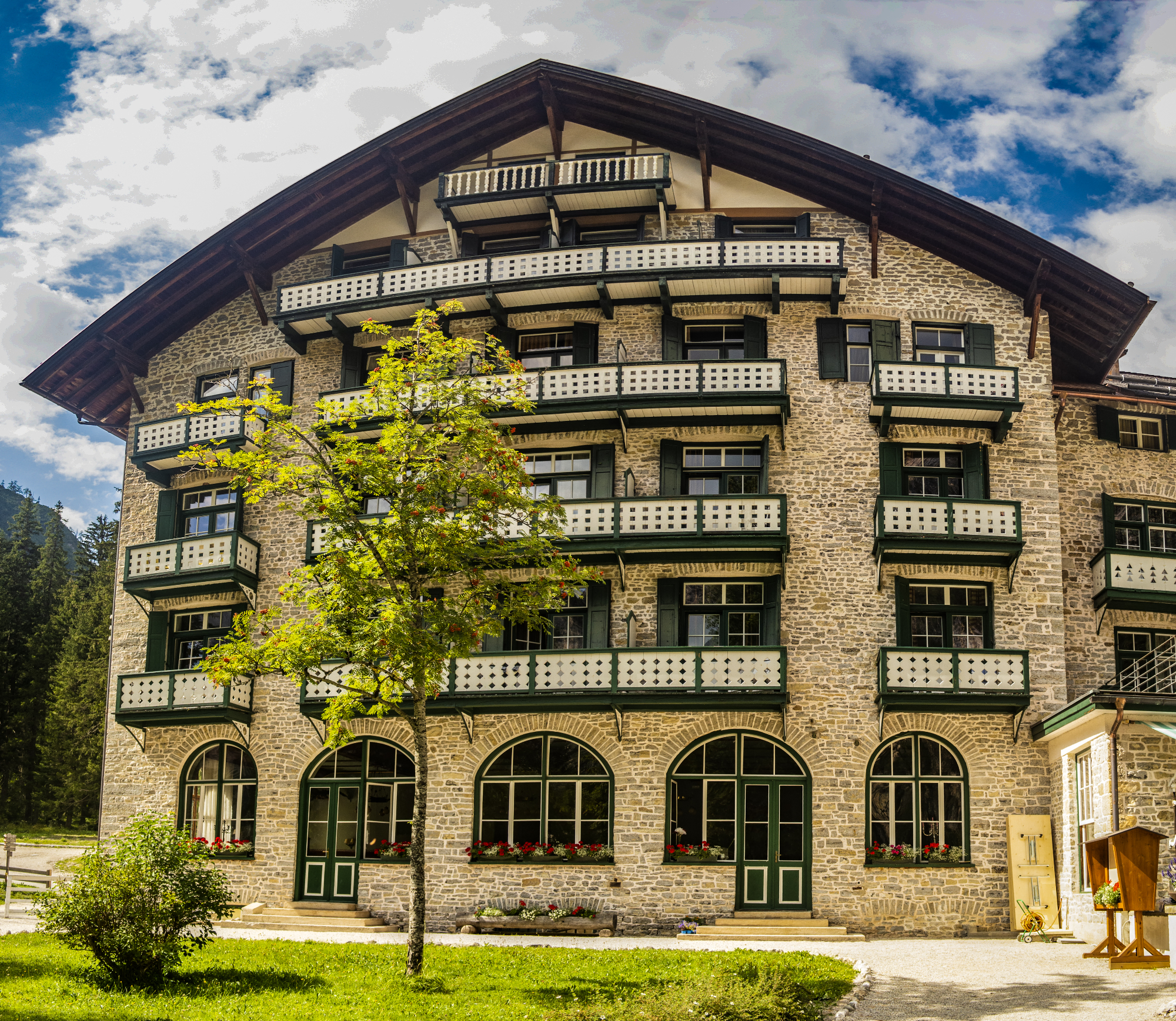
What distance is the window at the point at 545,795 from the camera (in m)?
25.1

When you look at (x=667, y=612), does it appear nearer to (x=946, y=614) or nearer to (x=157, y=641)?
(x=946, y=614)

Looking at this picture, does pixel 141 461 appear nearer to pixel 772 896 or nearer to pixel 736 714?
pixel 736 714

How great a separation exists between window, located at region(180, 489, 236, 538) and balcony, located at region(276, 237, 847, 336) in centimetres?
479

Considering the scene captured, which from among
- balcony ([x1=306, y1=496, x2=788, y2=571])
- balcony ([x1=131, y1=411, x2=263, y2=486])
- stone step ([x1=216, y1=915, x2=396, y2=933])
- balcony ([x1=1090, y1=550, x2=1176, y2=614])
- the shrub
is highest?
balcony ([x1=131, y1=411, x2=263, y2=486])

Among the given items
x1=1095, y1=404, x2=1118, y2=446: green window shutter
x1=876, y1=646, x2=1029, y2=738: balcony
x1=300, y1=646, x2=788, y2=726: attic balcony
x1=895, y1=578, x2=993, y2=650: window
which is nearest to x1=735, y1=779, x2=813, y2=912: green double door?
x1=300, y1=646, x2=788, y2=726: attic balcony

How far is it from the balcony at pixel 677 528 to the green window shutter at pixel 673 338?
151 inches

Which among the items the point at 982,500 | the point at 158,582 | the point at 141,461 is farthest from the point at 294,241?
the point at 982,500

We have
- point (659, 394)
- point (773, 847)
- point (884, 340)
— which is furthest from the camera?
point (884, 340)

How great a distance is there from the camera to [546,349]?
2873 centimetres

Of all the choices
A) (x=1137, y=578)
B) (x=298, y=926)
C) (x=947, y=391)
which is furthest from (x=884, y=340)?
(x=298, y=926)

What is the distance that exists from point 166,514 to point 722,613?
48.2ft

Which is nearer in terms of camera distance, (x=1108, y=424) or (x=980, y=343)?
(x=980, y=343)

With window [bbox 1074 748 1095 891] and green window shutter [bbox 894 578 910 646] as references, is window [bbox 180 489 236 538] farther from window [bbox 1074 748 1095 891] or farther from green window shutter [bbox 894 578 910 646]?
window [bbox 1074 748 1095 891]

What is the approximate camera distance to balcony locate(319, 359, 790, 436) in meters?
26.1
